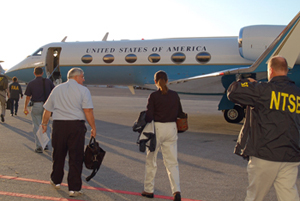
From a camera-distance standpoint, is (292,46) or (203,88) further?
(203,88)

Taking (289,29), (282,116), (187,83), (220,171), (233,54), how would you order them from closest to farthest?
1. (282,116)
2. (220,171)
3. (289,29)
4. (187,83)
5. (233,54)

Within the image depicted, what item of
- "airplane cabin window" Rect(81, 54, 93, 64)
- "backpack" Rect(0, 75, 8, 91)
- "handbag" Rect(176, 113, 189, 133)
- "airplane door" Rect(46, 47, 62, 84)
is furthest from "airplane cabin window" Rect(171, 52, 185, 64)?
"handbag" Rect(176, 113, 189, 133)

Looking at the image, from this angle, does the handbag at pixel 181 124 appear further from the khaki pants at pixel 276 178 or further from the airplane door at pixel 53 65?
the airplane door at pixel 53 65

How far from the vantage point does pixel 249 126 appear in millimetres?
3447

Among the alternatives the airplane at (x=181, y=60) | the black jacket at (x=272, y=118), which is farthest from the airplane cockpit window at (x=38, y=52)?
the black jacket at (x=272, y=118)

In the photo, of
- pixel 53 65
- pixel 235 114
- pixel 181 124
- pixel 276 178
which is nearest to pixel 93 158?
pixel 181 124

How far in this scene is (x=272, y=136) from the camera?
3.25 meters

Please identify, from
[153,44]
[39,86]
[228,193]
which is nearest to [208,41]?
[153,44]

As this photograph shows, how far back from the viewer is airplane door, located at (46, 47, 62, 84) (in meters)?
16.6

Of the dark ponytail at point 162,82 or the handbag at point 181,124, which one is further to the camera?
the handbag at point 181,124

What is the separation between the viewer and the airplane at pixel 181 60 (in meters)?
10.3

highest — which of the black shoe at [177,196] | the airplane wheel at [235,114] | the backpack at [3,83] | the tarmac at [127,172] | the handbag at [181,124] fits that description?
the backpack at [3,83]

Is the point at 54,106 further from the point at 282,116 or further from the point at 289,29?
the point at 289,29

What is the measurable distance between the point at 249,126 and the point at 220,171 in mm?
2916
